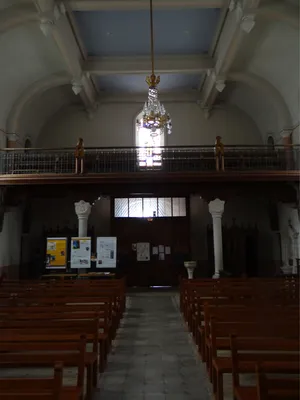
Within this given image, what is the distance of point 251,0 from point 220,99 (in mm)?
7726

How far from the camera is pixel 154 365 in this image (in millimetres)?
5164

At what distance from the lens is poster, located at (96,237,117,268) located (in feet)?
37.9

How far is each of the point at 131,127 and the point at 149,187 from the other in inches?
242

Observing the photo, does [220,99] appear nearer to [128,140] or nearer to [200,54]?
[200,54]

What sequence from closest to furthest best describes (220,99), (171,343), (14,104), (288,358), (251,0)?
1. (288,358)
2. (171,343)
3. (251,0)
4. (14,104)
5. (220,99)

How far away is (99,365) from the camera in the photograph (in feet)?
16.1

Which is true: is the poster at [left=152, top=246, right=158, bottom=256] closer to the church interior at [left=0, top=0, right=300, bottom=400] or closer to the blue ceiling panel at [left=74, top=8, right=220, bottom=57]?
the church interior at [left=0, top=0, right=300, bottom=400]

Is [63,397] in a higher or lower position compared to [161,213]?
lower

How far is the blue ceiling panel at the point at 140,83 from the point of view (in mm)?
16317

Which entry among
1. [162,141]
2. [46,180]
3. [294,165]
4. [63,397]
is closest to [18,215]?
[46,180]

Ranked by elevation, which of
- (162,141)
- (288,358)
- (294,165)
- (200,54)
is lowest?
(288,358)

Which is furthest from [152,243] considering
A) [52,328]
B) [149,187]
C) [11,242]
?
[52,328]

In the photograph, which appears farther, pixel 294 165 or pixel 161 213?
pixel 161 213

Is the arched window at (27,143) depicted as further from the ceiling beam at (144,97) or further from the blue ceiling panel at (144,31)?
the blue ceiling panel at (144,31)
